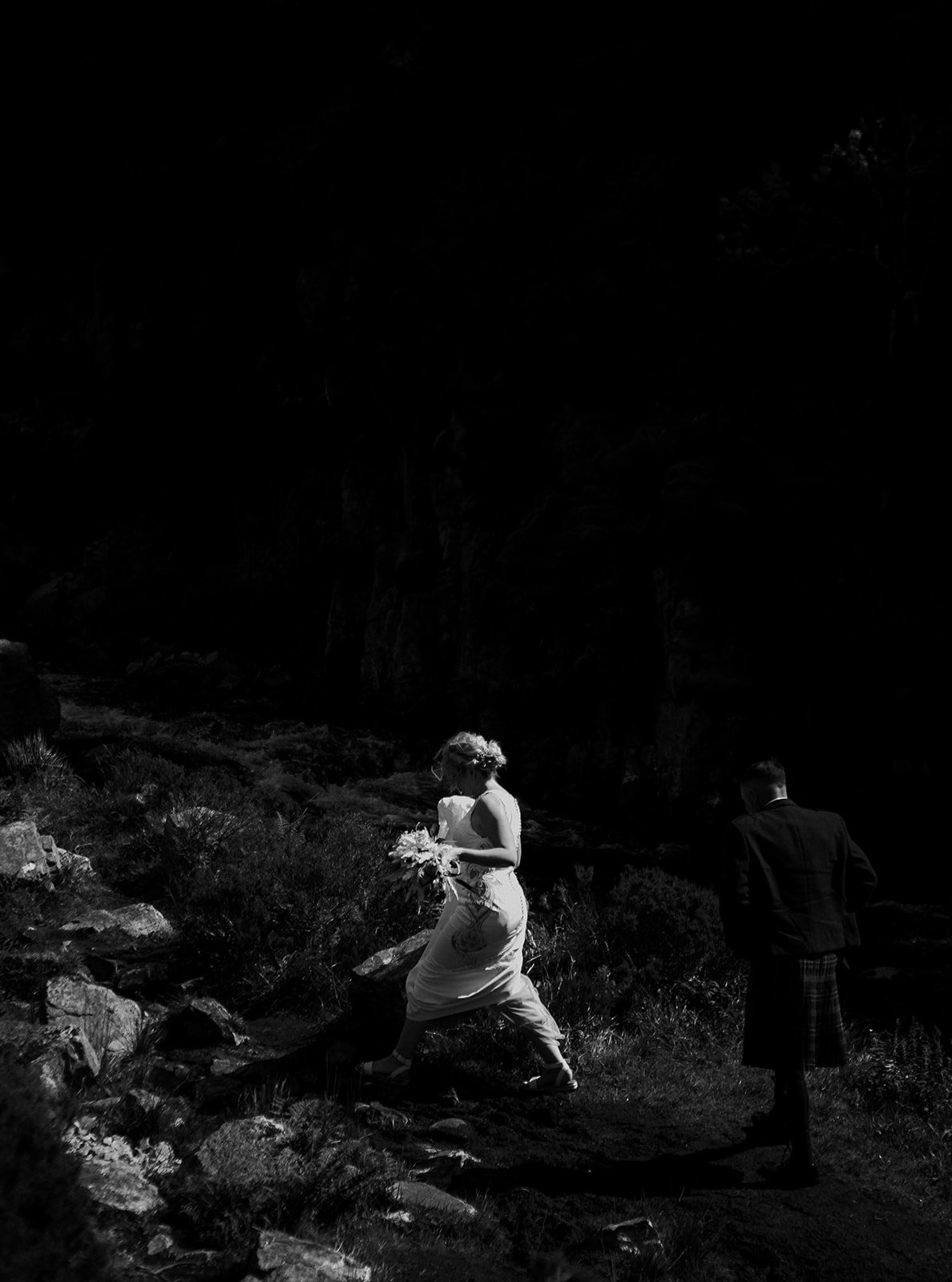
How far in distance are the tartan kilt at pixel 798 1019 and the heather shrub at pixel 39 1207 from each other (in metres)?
3.06

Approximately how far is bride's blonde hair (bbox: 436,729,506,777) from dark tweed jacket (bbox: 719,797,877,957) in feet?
4.00

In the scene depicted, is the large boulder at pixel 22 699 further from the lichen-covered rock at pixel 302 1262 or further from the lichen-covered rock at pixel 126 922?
the lichen-covered rock at pixel 302 1262

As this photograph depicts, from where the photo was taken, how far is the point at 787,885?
4816mm

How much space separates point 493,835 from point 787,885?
1.43 m

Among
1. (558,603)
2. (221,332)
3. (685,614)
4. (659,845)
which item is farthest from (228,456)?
(659,845)

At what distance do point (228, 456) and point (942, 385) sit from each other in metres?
22.3

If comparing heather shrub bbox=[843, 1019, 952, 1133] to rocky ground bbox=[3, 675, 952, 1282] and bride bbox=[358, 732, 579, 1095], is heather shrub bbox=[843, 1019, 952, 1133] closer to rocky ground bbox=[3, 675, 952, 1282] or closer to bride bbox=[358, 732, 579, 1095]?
rocky ground bbox=[3, 675, 952, 1282]

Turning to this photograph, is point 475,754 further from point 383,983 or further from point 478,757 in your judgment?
point 383,983

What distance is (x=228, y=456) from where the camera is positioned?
34.7m

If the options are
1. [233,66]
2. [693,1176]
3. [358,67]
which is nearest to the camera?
[693,1176]

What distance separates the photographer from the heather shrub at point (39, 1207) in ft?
8.23

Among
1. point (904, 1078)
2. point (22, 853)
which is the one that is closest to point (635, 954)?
point (904, 1078)

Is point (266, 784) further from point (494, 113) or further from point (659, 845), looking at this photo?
point (494, 113)

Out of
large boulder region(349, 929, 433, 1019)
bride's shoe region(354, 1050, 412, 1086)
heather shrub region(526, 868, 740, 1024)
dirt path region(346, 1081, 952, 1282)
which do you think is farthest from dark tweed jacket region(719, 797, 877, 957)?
heather shrub region(526, 868, 740, 1024)
